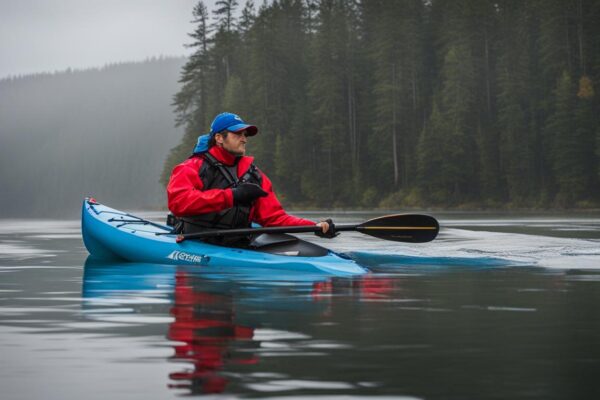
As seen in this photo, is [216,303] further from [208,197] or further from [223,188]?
[223,188]

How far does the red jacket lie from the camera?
11.8 metres

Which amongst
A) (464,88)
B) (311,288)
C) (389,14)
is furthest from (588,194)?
(311,288)

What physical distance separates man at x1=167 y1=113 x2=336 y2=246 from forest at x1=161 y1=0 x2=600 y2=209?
4049cm

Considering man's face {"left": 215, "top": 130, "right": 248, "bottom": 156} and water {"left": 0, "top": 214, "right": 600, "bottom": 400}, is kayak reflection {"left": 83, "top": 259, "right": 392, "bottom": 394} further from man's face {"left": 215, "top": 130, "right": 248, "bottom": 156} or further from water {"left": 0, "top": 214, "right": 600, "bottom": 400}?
man's face {"left": 215, "top": 130, "right": 248, "bottom": 156}

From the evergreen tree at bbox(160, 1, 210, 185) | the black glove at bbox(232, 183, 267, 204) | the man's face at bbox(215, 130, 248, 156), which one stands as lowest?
the black glove at bbox(232, 183, 267, 204)

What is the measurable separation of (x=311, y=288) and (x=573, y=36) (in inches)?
2093

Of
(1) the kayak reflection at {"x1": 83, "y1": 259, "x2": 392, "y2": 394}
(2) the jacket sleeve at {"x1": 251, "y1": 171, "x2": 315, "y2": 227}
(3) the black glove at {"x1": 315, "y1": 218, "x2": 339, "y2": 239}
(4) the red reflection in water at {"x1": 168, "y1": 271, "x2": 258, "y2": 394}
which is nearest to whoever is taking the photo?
(4) the red reflection in water at {"x1": 168, "y1": 271, "x2": 258, "y2": 394}

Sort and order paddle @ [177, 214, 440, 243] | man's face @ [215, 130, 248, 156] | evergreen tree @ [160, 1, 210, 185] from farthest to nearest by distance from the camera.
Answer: evergreen tree @ [160, 1, 210, 185] < paddle @ [177, 214, 440, 243] < man's face @ [215, 130, 248, 156]

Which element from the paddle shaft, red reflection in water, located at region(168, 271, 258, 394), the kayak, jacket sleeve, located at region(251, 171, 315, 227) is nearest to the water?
red reflection in water, located at region(168, 271, 258, 394)

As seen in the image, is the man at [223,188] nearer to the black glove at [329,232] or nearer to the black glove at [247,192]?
the black glove at [247,192]

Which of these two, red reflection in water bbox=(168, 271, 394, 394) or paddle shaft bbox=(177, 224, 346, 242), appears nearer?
red reflection in water bbox=(168, 271, 394, 394)

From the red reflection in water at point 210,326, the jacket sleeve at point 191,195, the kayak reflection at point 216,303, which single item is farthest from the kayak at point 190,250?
the red reflection in water at point 210,326

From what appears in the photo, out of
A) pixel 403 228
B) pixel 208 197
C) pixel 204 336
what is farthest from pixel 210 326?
pixel 403 228

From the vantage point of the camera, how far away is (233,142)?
12.1m
